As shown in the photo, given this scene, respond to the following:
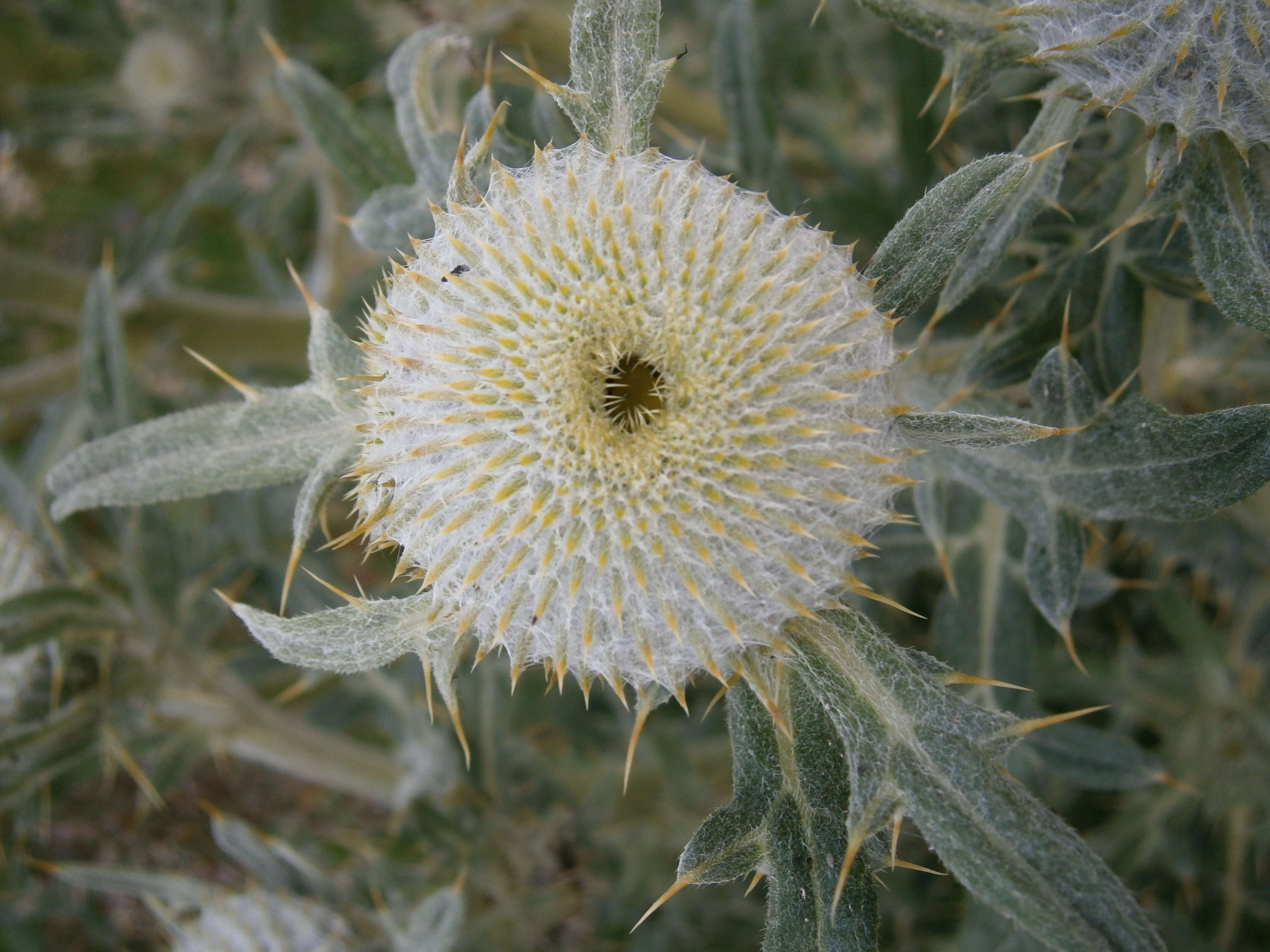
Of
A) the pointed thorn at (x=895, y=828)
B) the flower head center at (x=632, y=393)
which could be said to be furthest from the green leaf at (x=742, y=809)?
the flower head center at (x=632, y=393)

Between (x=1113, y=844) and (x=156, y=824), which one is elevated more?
(x=1113, y=844)

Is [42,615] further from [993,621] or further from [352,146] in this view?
[993,621]

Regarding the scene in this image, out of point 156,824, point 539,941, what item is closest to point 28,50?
point 156,824

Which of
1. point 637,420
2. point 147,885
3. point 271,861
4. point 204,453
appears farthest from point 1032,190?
point 147,885

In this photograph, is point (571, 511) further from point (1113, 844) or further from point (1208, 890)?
point (1208, 890)

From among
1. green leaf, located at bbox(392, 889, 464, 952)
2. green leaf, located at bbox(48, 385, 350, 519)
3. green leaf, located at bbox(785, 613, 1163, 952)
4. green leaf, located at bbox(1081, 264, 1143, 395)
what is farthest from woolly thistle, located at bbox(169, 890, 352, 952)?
green leaf, located at bbox(1081, 264, 1143, 395)

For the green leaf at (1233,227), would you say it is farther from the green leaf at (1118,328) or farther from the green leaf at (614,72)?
the green leaf at (614,72)

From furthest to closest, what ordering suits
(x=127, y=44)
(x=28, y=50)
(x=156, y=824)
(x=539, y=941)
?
(x=28, y=50) < (x=127, y=44) < (x=156, y=824) < (x=539, y=941)
